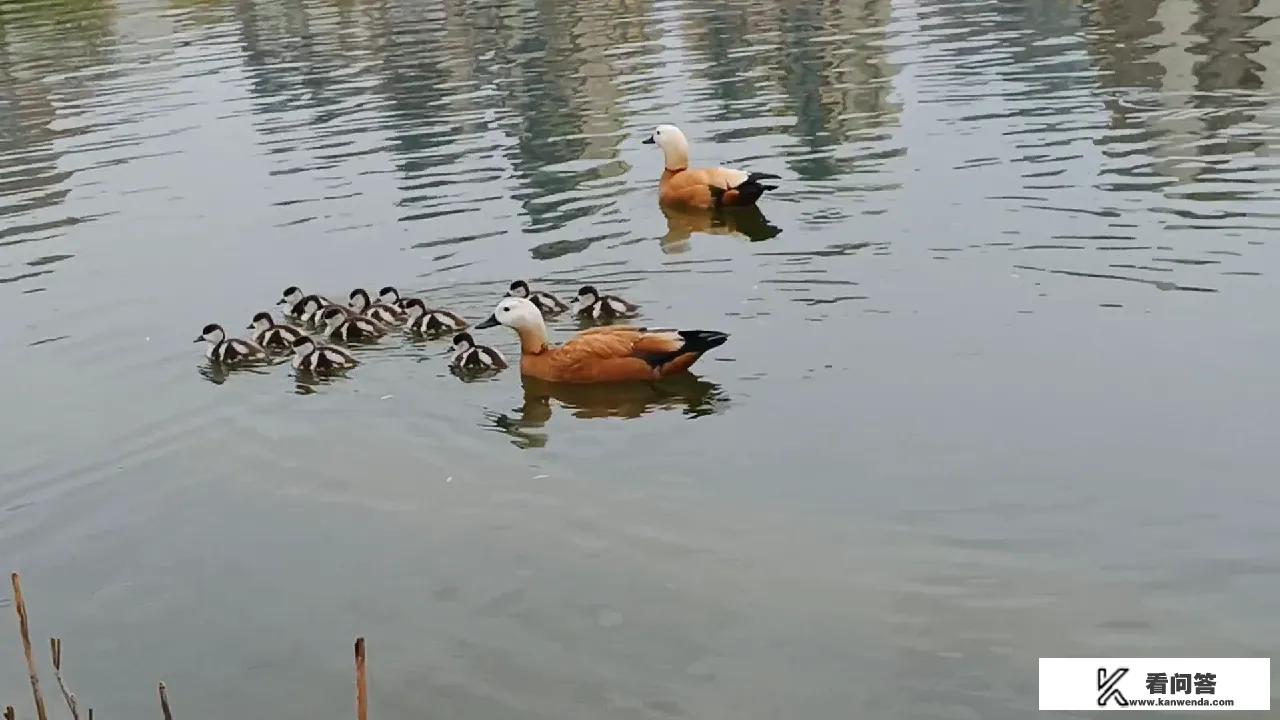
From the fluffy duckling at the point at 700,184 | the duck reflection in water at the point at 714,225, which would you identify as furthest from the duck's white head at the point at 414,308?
the fluffy duckling at the point at 700,184

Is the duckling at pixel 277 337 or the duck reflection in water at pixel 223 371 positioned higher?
the duckling at pixel 277 337

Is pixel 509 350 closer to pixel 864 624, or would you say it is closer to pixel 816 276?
pixel 816 276

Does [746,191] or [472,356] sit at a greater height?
[746,191]

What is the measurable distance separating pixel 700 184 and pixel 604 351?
6.39 metres

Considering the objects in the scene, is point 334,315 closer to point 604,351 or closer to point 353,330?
point 353,330

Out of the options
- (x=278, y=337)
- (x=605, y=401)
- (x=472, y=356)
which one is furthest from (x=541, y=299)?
(x=278, y=337)

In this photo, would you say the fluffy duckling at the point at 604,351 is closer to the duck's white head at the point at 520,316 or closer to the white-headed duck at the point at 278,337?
the duck's white head at the point at 520,316

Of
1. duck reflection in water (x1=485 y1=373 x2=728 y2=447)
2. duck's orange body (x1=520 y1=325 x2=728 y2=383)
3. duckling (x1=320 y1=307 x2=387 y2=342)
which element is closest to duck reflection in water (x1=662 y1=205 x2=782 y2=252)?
duckling (x1=320 y1=307 x2=387 y2=342)

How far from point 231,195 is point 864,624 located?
1552cm

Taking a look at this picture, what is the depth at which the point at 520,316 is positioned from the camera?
12.8 m

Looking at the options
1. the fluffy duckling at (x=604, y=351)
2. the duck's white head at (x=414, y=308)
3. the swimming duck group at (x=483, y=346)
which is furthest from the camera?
the duck's white head at (x=414, y=308)

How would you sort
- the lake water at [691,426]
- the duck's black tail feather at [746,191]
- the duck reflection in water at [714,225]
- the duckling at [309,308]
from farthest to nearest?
the duck's black tail feather at [746,191] < the duck reflection in water at [714,225] < the duckling at [309,308] < the lake water at [691,426]

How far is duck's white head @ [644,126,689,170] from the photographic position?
19234mm

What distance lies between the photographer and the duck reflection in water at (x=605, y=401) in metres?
11.8
